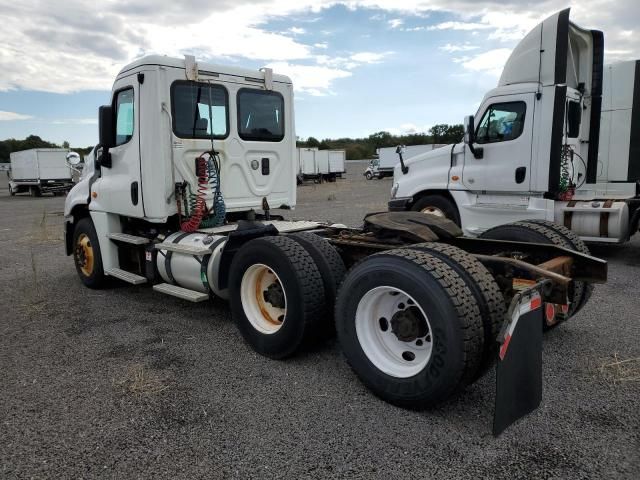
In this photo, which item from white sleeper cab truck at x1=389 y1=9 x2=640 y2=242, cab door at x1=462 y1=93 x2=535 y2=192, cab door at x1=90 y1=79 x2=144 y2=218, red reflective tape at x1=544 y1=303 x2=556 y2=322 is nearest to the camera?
red reflective tape at x1=544 y1=303 x2=556 y2=322

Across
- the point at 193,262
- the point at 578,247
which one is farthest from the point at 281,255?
the point at 578,247

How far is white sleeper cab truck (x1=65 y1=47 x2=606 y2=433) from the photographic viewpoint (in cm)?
307

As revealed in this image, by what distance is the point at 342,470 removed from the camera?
8.91ft

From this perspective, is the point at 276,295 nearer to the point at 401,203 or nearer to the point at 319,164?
the point at 401,203

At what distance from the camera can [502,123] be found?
823 centimetres

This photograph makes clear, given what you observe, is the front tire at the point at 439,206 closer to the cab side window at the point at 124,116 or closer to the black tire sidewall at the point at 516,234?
the black tire sidewall at the point at 516,234

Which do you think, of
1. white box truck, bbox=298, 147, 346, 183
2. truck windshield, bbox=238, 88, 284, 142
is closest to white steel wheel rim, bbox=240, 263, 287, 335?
truck windshield, bbox=238, 88, 284, 142

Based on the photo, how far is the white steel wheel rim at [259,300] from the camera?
14.6 ft

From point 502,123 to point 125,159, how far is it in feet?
19.0

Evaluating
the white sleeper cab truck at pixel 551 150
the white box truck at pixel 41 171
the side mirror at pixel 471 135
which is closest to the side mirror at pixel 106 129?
the white sleeper cab truck at pixel 551 150

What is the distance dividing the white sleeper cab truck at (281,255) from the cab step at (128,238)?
27mm

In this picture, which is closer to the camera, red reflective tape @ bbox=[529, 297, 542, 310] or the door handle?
red reflective tape @ bbox=[529, 297, 542, 310]

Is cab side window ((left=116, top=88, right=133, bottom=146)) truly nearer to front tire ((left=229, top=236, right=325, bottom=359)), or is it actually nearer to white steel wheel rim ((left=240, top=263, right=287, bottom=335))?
front tire ((left=229, top=236, right=325, bottom=359))

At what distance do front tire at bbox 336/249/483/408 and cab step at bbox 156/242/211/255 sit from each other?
76.6 inches
